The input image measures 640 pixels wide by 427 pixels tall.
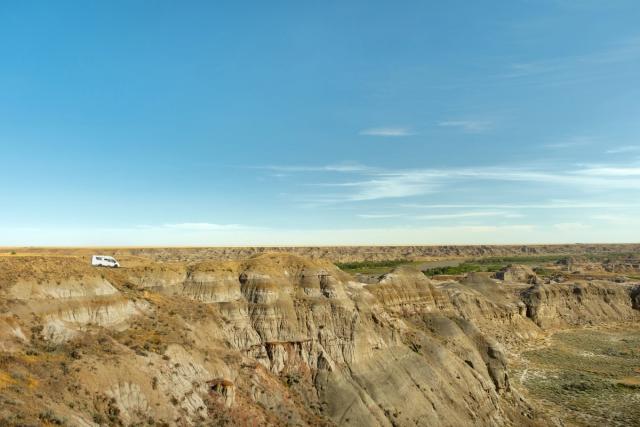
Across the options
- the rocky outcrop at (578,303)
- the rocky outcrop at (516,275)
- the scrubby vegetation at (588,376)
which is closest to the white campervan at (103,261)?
the scrubby vegetation at (588,376)

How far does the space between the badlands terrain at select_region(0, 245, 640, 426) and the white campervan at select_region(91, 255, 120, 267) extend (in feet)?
8.25

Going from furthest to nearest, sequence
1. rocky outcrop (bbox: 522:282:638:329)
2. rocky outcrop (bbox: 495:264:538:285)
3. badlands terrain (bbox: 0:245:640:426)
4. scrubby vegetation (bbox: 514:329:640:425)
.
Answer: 1. rocky outcrop (bbox: 495:264:538:285)
2. rocky outcrop (bbox: 522:282:638:329)
3. scrubby vegetation (bbox: 514:329:640:425)
4. badlands terrain (bbox: 0:245:640:426)

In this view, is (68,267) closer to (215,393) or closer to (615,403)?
(215,393)

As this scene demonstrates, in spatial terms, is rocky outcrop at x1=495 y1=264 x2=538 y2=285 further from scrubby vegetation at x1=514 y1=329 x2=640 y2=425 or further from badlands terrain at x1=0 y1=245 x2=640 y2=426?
badlands terrain at x1=0 y1=245 x2=640 y2=426

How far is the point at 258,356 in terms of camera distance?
146 feet

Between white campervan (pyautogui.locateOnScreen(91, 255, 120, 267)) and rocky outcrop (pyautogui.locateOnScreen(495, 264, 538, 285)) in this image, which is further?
rocky outcrop (pyautogui.locateOnScreen(495, 264, 538, 285))

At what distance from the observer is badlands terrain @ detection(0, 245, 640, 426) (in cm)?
2842

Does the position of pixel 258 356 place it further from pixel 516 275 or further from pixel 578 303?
pixel 516 275

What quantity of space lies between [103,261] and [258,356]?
20.6 m

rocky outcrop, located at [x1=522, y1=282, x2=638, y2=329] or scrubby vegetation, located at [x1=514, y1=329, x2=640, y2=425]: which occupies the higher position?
rocky outcrop, located at [x1=522, y1=282, x2=638, y2=329]

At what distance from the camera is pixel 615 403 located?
58.9 m

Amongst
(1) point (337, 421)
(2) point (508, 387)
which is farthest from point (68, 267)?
(2) point (508, 387)

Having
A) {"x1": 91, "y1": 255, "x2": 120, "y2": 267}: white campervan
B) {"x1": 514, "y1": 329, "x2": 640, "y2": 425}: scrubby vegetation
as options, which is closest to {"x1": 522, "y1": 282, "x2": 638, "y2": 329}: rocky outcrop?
{"x1": 514, "y1": 329, "x2": 640, "y2": 425}: scrubby vegetation

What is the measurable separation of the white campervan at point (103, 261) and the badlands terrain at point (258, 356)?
252 cm
